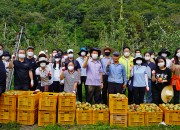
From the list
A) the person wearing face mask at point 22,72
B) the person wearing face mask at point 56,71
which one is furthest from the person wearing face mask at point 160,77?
the person wearing face mask at point 22,72

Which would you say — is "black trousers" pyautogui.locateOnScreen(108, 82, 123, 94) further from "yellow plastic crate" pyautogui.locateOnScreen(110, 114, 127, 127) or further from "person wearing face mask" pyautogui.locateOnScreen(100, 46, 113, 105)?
"yellow plastic crate" pyautogui.locateOnScreen(110, 114, 127, 127)

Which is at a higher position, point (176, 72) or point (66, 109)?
point (176, 72)

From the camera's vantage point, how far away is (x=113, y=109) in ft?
25.2

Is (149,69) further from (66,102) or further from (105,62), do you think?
(66,102)

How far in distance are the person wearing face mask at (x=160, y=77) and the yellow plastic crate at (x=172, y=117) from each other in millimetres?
1067

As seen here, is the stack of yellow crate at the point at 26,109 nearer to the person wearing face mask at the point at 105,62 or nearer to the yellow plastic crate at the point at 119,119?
the yellow plastic crate at the point at 119,119

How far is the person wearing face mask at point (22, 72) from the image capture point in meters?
8.49

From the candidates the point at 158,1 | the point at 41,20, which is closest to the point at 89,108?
the point at 41,20

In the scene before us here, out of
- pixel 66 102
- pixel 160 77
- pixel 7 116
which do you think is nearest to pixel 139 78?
pixel 160 77

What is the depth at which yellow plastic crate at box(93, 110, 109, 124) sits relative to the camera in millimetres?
7727

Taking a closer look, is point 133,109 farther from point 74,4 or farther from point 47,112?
point 74,4

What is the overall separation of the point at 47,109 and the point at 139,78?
297 centimetres

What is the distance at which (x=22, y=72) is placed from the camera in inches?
337

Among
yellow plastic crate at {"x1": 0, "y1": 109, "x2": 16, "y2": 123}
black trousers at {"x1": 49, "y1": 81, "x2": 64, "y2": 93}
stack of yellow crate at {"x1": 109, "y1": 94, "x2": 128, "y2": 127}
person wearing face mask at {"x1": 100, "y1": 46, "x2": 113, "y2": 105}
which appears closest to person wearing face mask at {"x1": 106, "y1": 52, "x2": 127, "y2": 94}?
person wearing face mask at {"x1": 100, "y1": 46, "x2": 113, "y2": 105}
